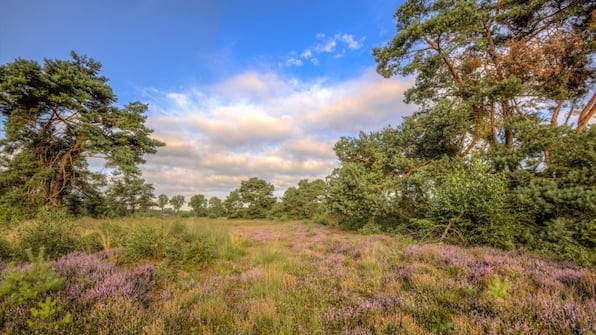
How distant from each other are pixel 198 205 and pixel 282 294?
5314 centimetres

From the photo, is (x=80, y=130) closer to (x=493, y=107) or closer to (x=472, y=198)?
(x=472, y=198)

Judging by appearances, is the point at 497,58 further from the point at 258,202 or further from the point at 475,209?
the point at 258,202

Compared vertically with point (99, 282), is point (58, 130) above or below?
above

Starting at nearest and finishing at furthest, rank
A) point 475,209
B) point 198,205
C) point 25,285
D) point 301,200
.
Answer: point 25,285, point 475,209, point 301,200, point 198,205

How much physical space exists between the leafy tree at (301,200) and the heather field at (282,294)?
34323 mm

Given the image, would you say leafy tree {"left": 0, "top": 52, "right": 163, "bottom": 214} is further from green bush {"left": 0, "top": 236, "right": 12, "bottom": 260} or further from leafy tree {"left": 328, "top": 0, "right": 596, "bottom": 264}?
leafy tree {"left": 328, "top": 0, "right": 596, "bottom": 264}

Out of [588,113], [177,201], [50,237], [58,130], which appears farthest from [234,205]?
[588,113]

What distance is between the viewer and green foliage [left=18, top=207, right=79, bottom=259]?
5816mm

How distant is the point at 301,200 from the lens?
41688mm

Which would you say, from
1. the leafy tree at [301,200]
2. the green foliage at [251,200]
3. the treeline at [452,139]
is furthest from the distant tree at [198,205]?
the treeline at [452,139]

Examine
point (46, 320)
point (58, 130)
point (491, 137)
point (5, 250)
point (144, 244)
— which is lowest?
point (46, 320)

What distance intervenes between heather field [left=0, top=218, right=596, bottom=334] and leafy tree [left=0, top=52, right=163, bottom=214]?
12187 mm

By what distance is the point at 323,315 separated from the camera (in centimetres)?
316

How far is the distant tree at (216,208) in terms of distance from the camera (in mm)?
48781
